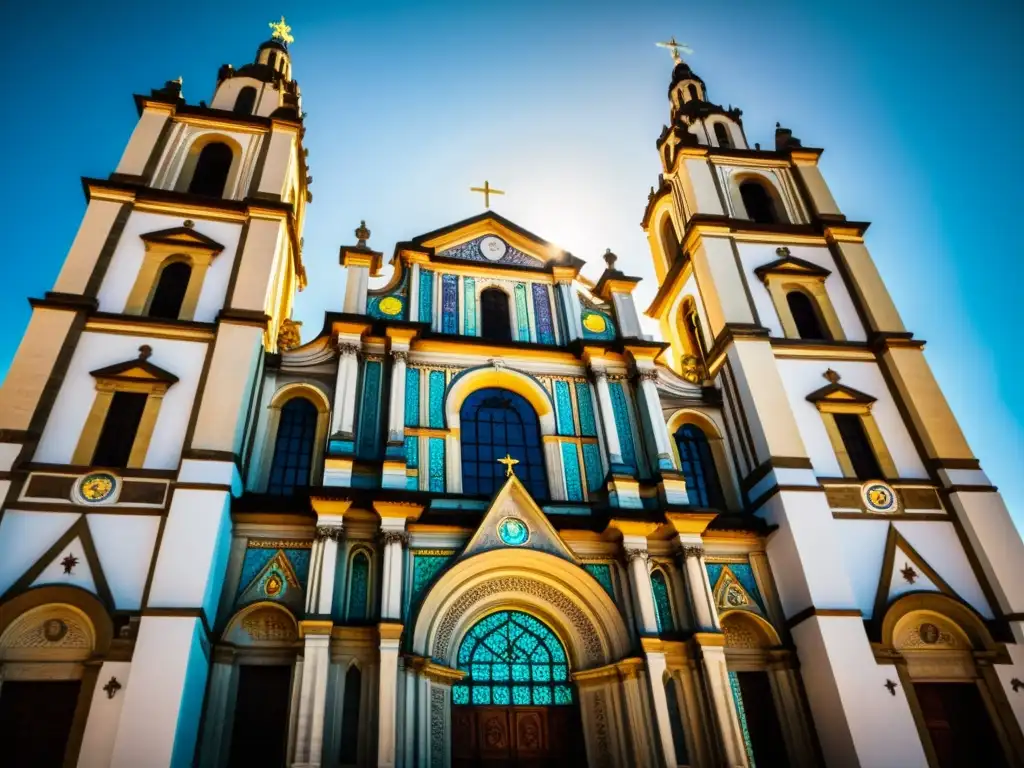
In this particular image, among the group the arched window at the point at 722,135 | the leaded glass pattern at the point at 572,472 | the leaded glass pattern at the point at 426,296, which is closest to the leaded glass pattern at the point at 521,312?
the leaded glass pattern at the point at 426,296

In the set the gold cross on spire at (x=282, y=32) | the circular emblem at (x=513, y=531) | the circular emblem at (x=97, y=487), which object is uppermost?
the gold cross on spire at (x=282, y=32)

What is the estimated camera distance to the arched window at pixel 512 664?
14.3 meters

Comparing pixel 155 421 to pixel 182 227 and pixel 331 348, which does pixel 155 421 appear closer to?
pixel 331 348

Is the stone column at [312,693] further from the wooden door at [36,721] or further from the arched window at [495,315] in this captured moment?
the arched window at [495,315]

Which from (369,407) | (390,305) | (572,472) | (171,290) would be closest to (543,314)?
(390,305)

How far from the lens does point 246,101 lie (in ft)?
78.7

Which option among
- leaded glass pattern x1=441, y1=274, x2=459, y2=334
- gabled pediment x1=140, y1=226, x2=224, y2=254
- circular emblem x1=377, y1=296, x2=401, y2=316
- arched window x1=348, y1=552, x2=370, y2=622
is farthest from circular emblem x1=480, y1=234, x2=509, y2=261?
arched window x1=348, y1=552, x2=370, y2=622

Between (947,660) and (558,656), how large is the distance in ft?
25.9

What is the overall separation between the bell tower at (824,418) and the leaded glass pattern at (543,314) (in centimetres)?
417

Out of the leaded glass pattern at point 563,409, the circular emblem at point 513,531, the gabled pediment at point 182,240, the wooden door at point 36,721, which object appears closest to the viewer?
the wooden door at point 36,721

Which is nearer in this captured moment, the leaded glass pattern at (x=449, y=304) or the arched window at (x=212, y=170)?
the leaded glass pattern at (x=449, y=304)

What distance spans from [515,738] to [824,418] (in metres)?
10.5

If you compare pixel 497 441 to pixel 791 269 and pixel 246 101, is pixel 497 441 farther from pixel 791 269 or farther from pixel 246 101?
pixel 246 101

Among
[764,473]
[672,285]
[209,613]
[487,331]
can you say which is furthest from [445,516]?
[672,285]
